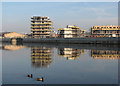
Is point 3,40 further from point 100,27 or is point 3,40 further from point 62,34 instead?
point 100,27

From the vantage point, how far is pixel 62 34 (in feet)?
577

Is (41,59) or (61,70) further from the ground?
(41,59)

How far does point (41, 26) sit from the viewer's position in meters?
175

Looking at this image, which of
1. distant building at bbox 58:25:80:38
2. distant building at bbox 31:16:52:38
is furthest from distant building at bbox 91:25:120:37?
distant building at bbox 31:16:52:38

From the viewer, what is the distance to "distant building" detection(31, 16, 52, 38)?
17488 centimetres

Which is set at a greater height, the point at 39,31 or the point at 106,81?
the point at 39,31

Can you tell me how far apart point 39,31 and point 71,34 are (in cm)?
3159

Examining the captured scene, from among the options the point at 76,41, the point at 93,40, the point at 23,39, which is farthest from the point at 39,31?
the point at 93,40

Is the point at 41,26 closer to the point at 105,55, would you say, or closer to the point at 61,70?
the point at 105,55

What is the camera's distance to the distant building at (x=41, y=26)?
574 feet

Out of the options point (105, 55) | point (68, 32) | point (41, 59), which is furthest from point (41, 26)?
point (41, 59)

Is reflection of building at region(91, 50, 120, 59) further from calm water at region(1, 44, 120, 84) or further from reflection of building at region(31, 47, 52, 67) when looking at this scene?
reflection of building at region(31, 47, 52, 67)

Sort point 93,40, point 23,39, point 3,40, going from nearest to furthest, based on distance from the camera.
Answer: point 93,40, point 23,39, point 3,40

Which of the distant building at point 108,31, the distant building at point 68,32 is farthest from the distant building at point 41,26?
the distant building at point 108,31
